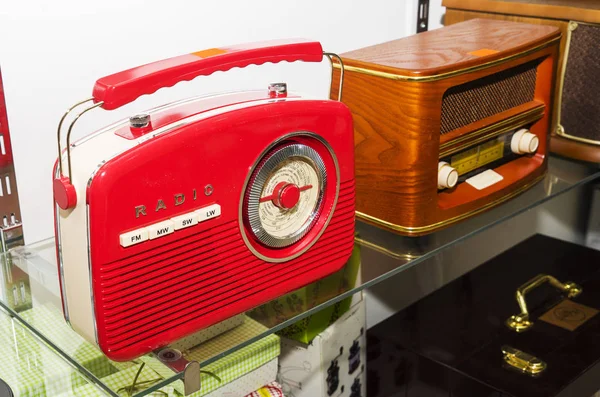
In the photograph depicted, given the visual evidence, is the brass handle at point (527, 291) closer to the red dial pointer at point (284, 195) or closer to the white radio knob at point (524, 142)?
the white radio knob at point (524, 142)

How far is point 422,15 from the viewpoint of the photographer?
1246 millimetres

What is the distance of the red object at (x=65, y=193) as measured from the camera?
1.98 feet

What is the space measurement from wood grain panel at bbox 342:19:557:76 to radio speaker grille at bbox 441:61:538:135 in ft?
0.14

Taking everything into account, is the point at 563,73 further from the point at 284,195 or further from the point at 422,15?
the point at 284,195

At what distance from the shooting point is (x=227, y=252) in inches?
27.4

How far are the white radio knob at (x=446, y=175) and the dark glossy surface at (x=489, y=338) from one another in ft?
1.11

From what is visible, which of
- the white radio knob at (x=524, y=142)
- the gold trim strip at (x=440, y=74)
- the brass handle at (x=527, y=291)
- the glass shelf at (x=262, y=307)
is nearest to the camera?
the glass shelf at (x=262, y=307)

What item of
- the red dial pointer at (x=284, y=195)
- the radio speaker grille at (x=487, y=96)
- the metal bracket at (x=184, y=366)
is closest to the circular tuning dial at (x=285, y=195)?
the red dial pointer at (x=284, y=195)

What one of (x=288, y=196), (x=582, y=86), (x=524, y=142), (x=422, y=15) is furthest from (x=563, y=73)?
(x=288, y=196)

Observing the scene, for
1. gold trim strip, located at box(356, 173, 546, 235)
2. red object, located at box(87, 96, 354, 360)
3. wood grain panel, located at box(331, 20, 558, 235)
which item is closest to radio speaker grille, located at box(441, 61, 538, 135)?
wood grain panel, located at box(331, 20, 558, 235)

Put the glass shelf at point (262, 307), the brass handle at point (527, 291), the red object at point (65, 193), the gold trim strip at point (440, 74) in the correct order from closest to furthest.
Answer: the red object at point (65, 193)
the glass shelf at point (262, 307)
the gold trim strip at point (440, 74)
the brass handle at point (527, 291)

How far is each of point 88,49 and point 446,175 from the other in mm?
450

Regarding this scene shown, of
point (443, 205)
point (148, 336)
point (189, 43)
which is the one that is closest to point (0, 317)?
point (148, 336)

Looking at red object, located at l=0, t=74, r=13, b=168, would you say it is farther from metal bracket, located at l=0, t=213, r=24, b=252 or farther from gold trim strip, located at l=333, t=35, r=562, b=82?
gold trim strip, located at l=333, t=35, r=562, b=82
